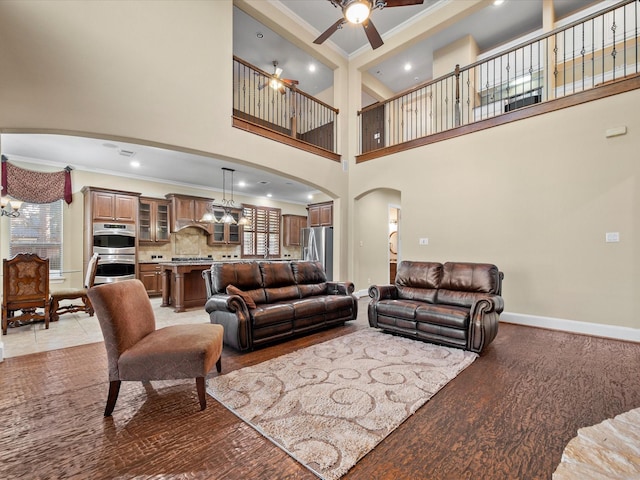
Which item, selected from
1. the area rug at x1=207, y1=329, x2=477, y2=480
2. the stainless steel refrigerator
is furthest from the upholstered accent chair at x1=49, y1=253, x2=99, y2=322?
the stainless steel refrigerator

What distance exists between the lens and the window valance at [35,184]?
5777 mm

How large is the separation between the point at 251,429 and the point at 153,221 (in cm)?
708

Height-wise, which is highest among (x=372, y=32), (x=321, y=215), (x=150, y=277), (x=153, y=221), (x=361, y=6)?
(x=372, y=32)

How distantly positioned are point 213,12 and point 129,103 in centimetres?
205

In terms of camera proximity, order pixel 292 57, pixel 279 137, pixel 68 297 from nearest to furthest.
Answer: pixel 68 297 < pixel 279 137 < pixel 292 57

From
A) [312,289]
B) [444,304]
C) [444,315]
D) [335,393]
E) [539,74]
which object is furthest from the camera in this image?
[539,74]

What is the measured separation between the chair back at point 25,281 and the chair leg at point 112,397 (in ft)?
10.8

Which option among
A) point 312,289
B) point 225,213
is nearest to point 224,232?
point 225,213

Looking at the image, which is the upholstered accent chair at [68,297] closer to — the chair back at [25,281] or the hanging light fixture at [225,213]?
the chair back at [25,281]

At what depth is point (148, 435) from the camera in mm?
1809

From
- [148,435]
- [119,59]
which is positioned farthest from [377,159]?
[148,435]

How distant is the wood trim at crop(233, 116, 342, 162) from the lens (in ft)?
15.7

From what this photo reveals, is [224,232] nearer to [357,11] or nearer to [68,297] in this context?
[68,297]

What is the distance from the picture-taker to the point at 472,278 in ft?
12.7
